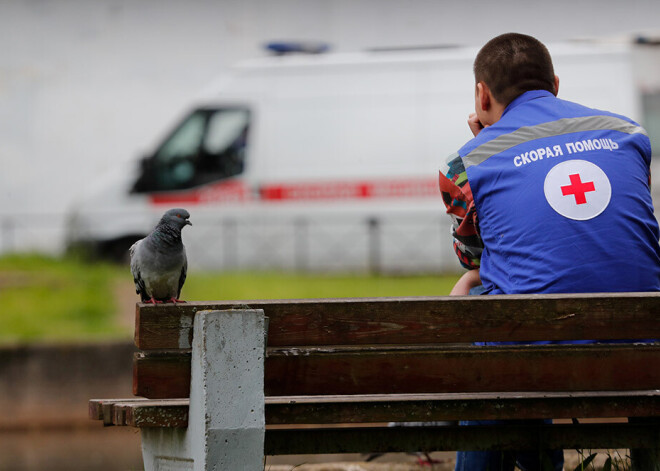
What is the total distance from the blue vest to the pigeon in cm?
115

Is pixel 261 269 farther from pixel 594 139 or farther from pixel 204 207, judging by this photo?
pixel 594 139

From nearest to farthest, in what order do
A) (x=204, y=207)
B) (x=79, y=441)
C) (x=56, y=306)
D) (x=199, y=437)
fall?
(x=199, y=437), (x=79, y=441), (x=56, y=306), (x=204, y=207)

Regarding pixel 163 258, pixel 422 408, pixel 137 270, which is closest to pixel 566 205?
pixel 422 408

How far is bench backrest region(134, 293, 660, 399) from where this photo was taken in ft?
8.38

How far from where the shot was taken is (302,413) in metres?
2.66

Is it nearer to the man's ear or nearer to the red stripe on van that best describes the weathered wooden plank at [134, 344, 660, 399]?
the man's ear

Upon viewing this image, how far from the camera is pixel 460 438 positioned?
2992 mm

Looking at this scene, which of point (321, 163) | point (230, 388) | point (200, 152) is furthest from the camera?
point (200, 152)

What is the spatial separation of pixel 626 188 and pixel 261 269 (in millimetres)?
10144

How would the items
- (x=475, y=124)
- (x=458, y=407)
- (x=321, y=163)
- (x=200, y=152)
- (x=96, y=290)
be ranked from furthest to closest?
(x=200, y=152) < (x=321, y=163) < (x=96, y=290) < (x=475, y=124) < (x=458, y=407)

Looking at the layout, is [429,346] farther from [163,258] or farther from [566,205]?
[163,258]

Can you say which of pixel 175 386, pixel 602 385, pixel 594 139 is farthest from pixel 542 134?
pixel 175 386

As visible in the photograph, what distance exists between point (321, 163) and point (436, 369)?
32.6 ft

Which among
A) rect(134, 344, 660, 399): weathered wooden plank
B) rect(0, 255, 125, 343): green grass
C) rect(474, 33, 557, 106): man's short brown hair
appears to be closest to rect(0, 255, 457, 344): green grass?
rect(0, 255, 125, 343): green grass
